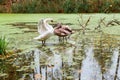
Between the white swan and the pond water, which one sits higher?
the white swan

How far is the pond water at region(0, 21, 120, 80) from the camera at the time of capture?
3457 mm

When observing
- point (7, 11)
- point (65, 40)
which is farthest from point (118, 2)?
point (65, 40)

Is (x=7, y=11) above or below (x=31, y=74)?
below

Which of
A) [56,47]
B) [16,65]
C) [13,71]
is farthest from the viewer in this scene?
[56,47]

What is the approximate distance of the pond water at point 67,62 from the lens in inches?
136

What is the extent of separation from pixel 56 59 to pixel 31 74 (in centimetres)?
82

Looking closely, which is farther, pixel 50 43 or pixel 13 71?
pixel 50 43

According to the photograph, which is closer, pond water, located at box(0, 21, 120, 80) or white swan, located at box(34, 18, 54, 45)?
pond water, located at box(0, 21, 120, 80)

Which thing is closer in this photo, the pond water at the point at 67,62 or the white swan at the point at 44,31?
the pond water at the point at 67,62

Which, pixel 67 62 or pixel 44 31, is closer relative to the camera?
pixel 67 62

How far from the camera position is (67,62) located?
4.12m

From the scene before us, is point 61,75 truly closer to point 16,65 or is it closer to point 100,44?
point 16,65

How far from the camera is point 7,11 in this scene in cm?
1389

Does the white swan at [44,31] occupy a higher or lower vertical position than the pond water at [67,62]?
higher
